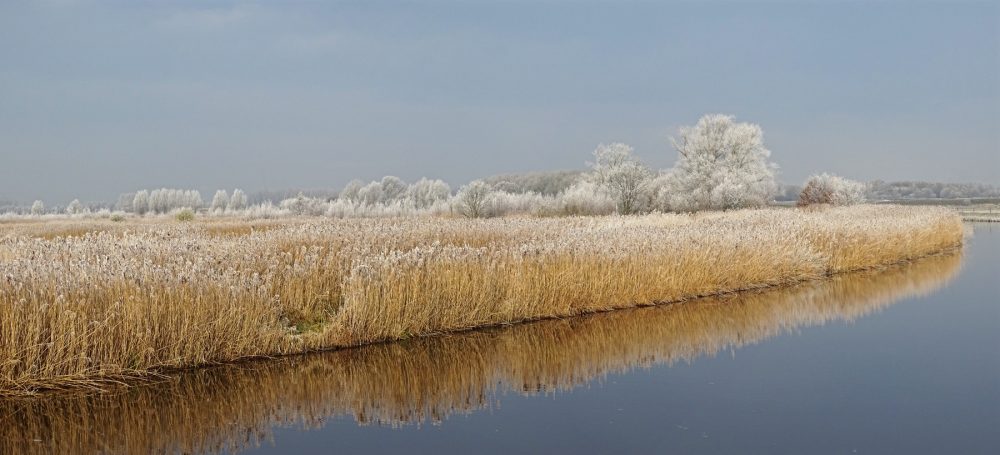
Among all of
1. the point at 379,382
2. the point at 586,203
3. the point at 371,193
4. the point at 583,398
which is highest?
the point at 371,193

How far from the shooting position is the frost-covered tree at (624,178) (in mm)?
41156

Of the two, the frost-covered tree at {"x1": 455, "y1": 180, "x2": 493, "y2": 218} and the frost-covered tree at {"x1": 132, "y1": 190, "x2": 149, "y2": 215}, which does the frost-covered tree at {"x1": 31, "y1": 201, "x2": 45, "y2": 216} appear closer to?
the frost-covered tree at {"x1": 132, "y1": 190, "x2": 149, "y2": 215}

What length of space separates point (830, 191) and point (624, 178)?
21.2 metres

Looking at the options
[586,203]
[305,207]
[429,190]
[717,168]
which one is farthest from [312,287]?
[429,190]

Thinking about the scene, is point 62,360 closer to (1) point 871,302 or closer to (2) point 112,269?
(2) point 112,269

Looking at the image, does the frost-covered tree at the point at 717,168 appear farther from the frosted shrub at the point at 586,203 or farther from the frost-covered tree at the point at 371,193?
the frost-covered tree at the point at 371,193

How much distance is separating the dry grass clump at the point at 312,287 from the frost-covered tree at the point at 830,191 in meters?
38.7

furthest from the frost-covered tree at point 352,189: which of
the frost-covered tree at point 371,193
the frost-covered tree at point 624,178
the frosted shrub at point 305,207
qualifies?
the frost-covered tree at point 624,178

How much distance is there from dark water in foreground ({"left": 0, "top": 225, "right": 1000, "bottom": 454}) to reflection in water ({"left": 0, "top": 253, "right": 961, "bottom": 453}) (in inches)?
1.1

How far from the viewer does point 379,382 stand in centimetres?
784

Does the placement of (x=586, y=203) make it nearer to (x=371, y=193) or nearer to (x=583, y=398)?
(x=583, y=398)

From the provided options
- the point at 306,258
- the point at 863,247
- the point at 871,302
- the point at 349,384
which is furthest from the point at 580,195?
the point at 349,384

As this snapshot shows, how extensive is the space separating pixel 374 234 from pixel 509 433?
348 inches

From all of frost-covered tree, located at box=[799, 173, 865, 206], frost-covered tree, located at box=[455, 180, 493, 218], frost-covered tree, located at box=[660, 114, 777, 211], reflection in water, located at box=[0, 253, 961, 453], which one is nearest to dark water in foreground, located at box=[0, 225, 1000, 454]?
reflection in water, located at box=[0, 253, 961, 453]
